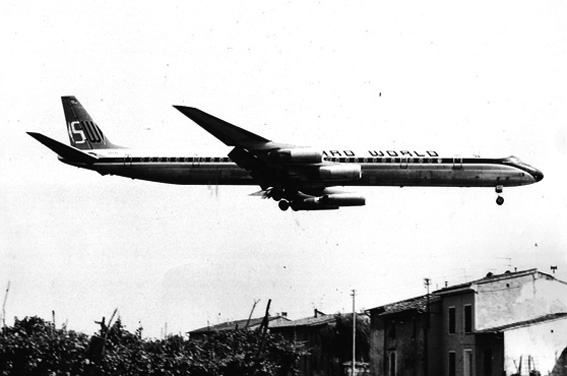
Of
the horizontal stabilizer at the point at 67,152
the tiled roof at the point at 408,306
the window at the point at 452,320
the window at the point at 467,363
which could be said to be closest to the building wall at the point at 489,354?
the window at the point at 467,363

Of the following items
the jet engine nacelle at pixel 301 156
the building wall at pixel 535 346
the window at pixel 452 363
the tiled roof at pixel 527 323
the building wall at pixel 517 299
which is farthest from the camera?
the window at pixel 452 363

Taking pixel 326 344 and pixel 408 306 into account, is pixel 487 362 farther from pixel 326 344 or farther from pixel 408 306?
pixel 326 344

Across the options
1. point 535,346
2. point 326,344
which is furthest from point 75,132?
point 326,344

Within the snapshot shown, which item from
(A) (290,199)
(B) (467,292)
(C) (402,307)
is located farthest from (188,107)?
(C) (402,307)

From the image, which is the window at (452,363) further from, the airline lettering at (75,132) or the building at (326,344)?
the airline lettering at (75,132)

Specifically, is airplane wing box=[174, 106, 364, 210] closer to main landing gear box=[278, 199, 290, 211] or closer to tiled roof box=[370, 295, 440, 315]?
main landing gear box=[278, 199, 290, 211]

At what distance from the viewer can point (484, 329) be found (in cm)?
4597

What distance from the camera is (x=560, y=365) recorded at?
43750 mm

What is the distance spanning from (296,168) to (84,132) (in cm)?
1455

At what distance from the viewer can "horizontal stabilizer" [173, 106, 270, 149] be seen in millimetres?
39219

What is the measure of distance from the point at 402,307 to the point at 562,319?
39.3 ft

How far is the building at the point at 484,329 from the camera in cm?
4381

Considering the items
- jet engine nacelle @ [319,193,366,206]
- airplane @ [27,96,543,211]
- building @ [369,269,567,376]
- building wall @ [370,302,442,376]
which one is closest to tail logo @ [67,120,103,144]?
airplane @ [27,96,543,211]

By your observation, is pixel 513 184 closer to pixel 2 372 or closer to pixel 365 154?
pixel 365 154
